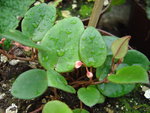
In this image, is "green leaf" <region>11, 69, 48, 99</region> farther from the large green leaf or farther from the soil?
the large green leaf

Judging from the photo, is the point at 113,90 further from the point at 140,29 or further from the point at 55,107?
the point at 140,29

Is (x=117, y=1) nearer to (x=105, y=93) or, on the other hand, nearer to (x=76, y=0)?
(x=76, y=0)

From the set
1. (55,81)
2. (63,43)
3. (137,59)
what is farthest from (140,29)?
(55,81)

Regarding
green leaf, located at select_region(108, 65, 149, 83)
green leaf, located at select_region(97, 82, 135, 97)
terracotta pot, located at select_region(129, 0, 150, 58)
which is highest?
green leaf, located at select_region(108, 65, 149, 83)

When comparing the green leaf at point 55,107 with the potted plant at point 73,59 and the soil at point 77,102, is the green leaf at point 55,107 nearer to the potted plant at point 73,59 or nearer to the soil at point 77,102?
the potted plant at point 73,59

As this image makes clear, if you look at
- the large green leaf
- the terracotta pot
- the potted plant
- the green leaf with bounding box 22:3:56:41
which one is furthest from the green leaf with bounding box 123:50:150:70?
the terracotta pot
